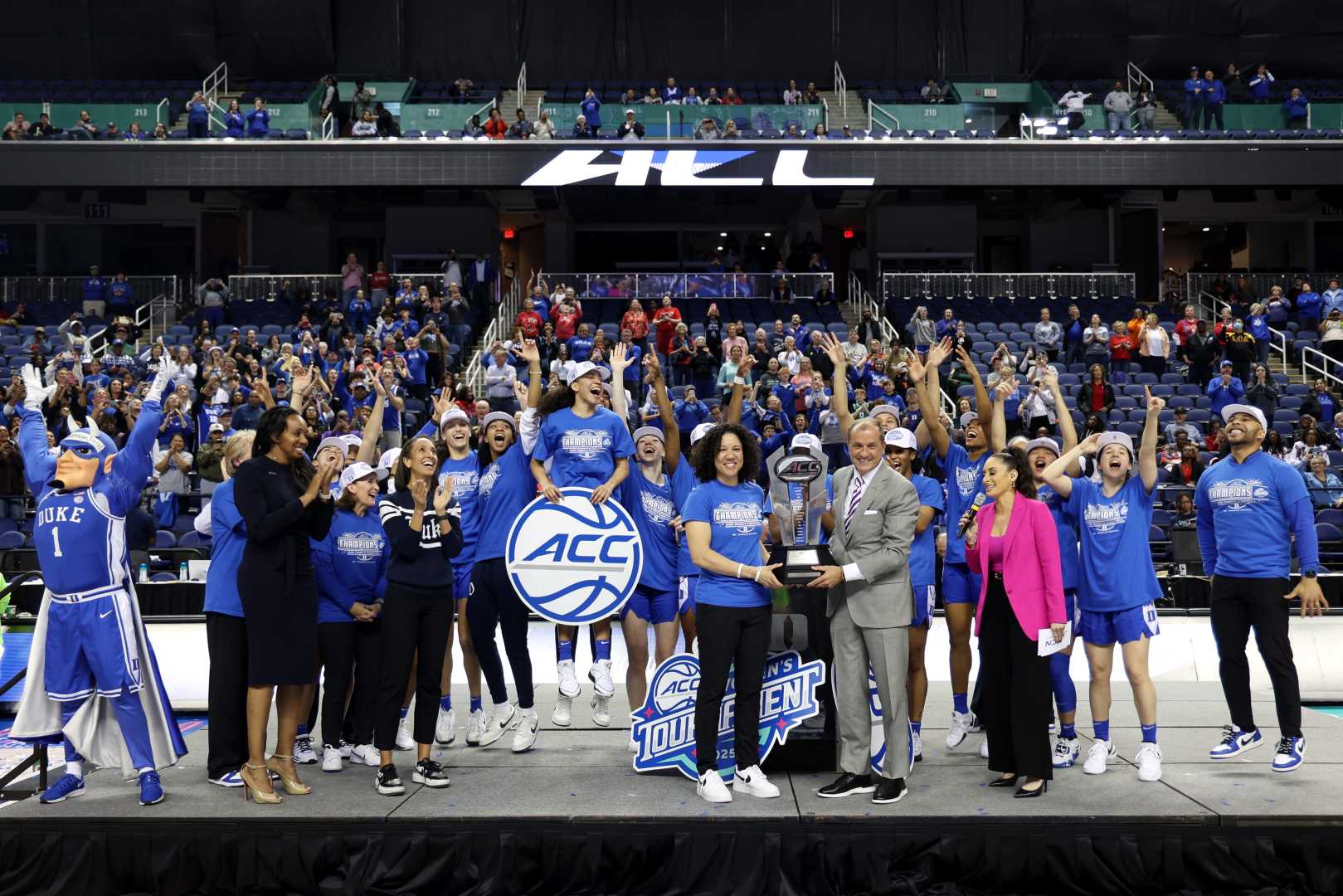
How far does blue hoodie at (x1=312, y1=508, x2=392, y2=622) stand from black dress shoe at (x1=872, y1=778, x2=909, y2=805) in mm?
2783

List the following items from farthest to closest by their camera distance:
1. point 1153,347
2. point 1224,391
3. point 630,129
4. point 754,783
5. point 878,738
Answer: point 630,129 → point 1153,347 → point 1224,391 → point 878,738 → point 754,783

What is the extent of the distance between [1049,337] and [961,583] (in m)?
13.3

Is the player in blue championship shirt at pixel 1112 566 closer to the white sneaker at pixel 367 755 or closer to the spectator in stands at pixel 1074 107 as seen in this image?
the white sneaker at pixel 367 755

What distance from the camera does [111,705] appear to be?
6.68m

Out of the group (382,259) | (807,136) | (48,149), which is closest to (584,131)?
(807,136)

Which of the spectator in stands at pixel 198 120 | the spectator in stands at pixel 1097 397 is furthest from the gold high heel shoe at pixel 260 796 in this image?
the spectator in stands at pixel 198 120

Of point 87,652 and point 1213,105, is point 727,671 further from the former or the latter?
point 1213,105

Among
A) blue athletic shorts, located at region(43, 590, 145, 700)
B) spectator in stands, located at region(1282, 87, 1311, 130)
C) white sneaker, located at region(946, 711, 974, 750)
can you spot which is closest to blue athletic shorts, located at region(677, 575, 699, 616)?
white sneaker, located at region(946, 711, 974, 750)

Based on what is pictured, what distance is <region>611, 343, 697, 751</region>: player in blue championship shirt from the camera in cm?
761

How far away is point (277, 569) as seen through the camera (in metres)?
6.39

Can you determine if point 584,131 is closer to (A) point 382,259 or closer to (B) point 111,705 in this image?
(A) point 382,259

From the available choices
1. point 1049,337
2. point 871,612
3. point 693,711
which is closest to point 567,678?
point 693,711

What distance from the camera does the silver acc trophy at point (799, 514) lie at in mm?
6500

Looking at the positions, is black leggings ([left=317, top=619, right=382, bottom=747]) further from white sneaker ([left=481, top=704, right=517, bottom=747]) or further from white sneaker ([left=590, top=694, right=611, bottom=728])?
white sneaker ([left=590, top=694, right=611, bottom=728])
